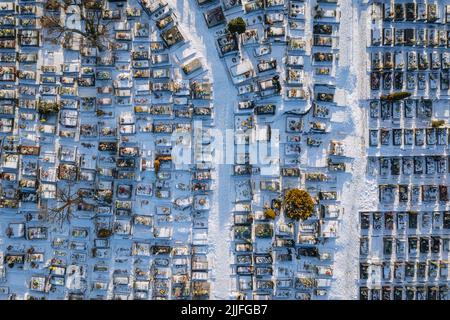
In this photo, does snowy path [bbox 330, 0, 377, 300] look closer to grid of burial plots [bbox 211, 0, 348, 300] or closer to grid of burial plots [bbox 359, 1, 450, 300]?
grid of burial plots [bbox 359, 1, 450, 300]

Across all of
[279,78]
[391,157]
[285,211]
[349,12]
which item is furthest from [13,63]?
[391,157]

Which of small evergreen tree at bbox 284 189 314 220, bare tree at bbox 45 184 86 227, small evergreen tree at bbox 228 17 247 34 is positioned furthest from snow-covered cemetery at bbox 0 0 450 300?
small evergreen tree at bbox 228 17 247 34

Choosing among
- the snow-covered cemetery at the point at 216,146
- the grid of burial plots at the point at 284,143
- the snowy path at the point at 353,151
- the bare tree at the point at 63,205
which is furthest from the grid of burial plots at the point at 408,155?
the bare tree at the point at 63,205

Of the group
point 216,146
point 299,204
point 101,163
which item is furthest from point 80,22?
point 299,204

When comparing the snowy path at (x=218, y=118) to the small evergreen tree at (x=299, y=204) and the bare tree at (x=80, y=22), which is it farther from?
the bare tree at (x=80, y=22)

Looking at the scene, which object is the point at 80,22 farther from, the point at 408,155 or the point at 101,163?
the point at 408,155
